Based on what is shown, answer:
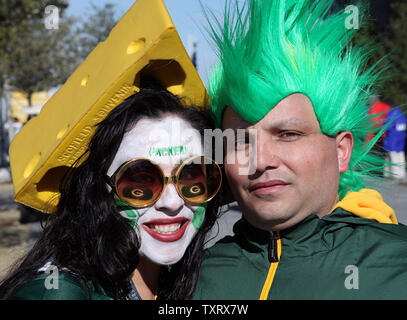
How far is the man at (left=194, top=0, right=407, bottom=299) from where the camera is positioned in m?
1.98

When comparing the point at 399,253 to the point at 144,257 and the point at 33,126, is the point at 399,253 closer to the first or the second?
the point at 144,257

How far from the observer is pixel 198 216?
2180mm

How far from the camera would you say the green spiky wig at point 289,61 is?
2049 millimetres

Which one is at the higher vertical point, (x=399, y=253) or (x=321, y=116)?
(x=321, y=116)

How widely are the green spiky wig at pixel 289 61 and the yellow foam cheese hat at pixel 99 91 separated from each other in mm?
229

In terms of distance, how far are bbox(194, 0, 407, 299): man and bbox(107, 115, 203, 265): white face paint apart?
0.88 feet

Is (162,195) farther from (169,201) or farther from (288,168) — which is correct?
(288,168)

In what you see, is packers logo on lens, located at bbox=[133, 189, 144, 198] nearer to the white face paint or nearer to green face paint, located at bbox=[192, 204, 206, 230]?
the white face paint

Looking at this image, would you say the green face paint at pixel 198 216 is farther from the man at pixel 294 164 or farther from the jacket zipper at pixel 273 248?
the jacket zipper at pixel 273 248

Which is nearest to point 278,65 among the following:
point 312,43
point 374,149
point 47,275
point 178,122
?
point 312,43

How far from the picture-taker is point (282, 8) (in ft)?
6.88

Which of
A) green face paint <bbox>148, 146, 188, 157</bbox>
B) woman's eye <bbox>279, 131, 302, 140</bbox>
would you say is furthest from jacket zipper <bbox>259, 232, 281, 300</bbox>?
green face paint <bbox>148, 146, 188, 157</bbox>
